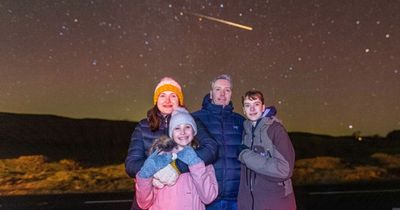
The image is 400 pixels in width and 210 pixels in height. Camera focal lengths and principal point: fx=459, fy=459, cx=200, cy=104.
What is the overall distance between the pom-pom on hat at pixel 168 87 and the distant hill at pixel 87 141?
23.3 m

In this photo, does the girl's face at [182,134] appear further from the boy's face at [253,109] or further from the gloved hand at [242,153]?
the boy's face at [253,109]

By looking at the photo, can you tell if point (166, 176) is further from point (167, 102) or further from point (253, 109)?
point (253, 109)

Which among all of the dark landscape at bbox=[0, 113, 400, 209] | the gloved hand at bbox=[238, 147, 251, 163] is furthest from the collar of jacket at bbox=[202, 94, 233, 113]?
the dark landscape at bbox=[0, 113, 400, 209]

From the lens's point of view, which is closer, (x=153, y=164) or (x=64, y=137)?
(x=153, y=164)

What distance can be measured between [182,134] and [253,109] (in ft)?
2.14

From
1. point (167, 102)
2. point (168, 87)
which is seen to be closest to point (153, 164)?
point (167, 102)

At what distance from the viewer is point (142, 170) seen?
2.95 metres

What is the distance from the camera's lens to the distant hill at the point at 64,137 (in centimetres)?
2952

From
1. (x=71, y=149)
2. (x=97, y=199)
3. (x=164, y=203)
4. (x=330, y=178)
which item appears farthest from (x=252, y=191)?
(x=71, y=149)

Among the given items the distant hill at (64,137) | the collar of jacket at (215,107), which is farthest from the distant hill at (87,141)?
the collar of jacket at (215,107)

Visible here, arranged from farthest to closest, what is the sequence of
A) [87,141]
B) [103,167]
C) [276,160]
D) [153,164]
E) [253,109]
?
[87,141], [103,167], [253,109], [276,160], [153,164]

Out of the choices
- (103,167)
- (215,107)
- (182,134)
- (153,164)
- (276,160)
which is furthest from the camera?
(103,167)

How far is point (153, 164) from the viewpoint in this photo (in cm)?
294

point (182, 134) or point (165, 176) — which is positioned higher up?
point (182, 134)
